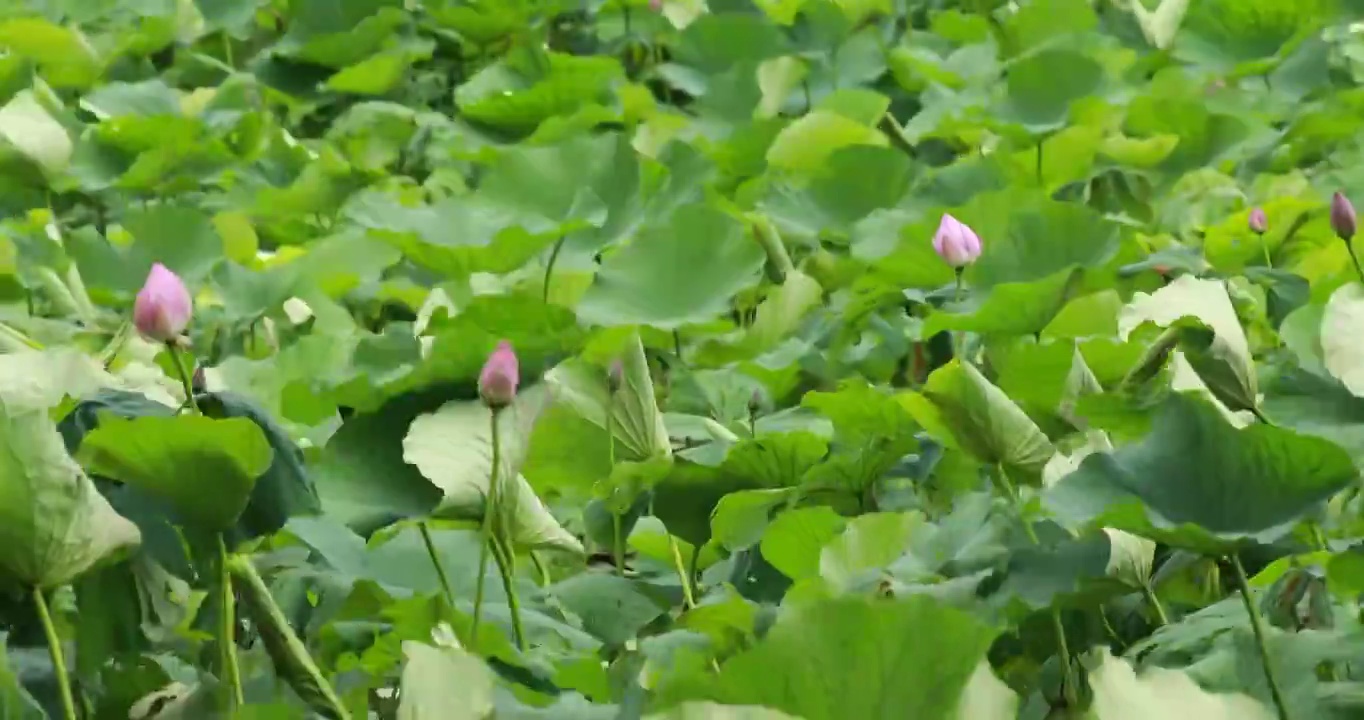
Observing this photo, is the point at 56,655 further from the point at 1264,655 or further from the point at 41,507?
the point at 1264,655

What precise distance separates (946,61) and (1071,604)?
155cm

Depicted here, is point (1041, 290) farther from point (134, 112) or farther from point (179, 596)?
point (134, 112)

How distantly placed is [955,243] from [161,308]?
0.52 m

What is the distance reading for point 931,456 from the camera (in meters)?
0.85

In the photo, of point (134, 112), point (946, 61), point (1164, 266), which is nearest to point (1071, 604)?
point (1164, 266)

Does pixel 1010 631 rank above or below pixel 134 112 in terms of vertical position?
above

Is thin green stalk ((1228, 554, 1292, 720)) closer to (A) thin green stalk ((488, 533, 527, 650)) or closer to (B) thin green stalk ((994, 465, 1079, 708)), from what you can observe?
(B) thin green stalk ((994, 465, 1079, 708))

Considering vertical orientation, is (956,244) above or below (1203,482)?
below

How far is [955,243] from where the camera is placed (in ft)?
3.34

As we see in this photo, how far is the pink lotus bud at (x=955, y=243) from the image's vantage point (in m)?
1.02

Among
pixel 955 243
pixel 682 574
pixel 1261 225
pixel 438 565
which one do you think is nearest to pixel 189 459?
pixel 438 565

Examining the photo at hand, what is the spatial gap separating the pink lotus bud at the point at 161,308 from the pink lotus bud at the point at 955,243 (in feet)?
1.66

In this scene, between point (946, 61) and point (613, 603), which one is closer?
point (613, 603)

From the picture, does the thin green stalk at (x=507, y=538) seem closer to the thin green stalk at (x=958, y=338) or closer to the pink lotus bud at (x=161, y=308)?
the pink lotus bud at (x=161, y=308)
